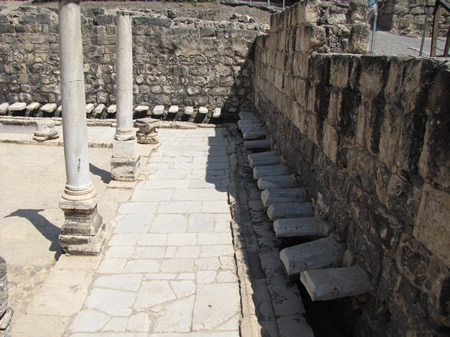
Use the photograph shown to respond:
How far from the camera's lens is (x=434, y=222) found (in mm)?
2234

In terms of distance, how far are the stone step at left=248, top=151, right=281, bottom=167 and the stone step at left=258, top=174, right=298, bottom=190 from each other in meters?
0.95

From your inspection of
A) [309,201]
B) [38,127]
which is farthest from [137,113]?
[309,201]

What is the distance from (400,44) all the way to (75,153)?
26.7 ft

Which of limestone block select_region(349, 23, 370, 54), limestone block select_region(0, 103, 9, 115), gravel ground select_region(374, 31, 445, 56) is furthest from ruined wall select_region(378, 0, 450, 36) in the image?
limestone block select_region(0, 103, 9, 115)

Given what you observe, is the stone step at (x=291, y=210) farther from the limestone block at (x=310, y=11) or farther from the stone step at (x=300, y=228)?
the limestone block at (x=310, y=11)

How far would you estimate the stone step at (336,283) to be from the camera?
121 inches

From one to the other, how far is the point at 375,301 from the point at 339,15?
3.74 metres

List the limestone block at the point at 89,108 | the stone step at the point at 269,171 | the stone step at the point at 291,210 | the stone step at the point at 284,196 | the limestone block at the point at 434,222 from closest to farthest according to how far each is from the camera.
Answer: the limestone block at the point at 434,222
the stone step at the point at 291,210
the stone step at the point at 284,196
the stone step at the point at 269,171
the limestone block at the point at 89,108

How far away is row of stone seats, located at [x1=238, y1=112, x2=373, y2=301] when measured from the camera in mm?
3117

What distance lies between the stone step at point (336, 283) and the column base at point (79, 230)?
8.22 ft

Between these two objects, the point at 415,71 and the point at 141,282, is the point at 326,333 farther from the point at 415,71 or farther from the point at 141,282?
the point at 415,71

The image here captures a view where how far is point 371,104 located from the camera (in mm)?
3135

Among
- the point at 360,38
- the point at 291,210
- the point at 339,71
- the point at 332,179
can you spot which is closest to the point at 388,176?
the point at 332,179

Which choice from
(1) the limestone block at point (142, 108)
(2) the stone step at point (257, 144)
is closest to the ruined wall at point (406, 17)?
(2) the stone step at point (257, 144)
